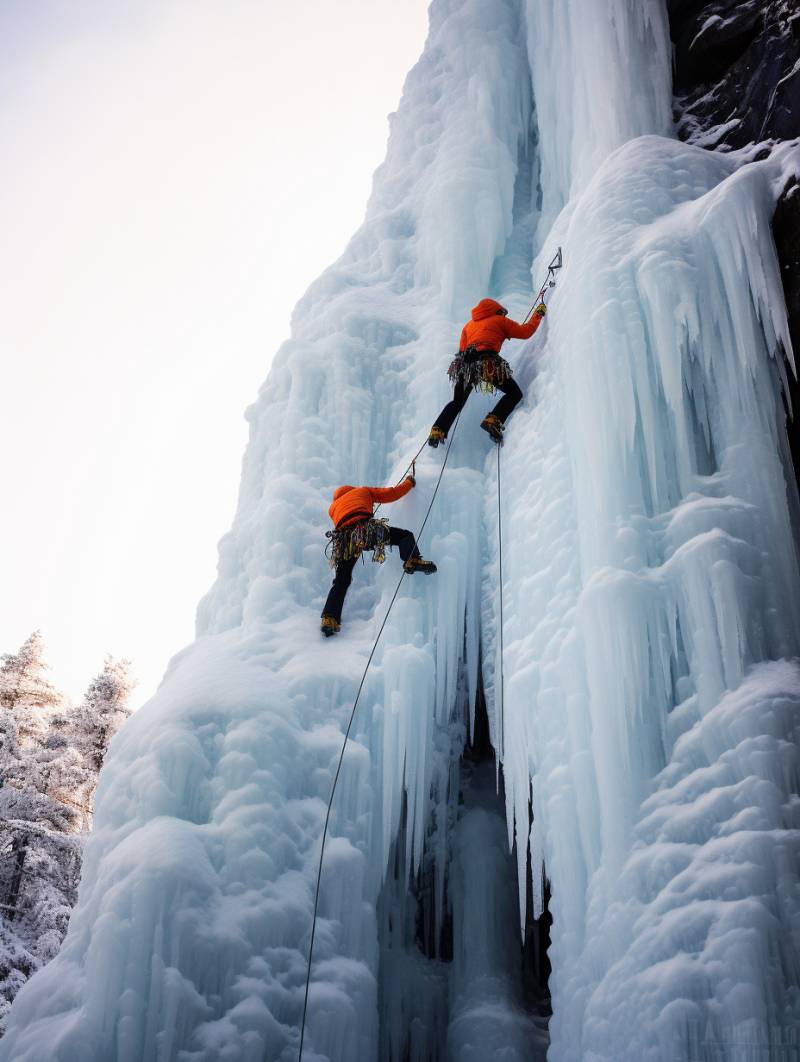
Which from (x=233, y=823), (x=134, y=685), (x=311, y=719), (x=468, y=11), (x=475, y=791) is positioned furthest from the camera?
(x=134, y=685)

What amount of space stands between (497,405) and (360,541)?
4.75 feet

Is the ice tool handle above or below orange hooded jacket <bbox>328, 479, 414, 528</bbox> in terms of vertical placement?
above

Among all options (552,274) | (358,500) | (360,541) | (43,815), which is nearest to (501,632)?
(360,541)

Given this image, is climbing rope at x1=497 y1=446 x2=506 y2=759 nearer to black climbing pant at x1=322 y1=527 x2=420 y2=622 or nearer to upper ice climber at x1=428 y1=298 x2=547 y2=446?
upper ice climber at x1=428 y1=298 x2=547 y2=446

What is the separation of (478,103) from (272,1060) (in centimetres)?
863

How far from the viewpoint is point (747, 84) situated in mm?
6078

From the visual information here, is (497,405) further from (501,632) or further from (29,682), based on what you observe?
(29,682)

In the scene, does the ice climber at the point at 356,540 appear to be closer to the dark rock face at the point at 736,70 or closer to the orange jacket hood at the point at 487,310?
the orange jacket hood at the point at 487,310

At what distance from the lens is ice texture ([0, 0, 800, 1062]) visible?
3189mm

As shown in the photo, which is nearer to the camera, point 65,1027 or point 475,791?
point 65,1027

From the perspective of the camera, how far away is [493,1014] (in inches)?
179

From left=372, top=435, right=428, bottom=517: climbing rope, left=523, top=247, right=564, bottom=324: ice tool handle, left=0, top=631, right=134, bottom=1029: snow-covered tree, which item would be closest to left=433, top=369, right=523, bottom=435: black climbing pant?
left=372, top=435, right=428, bottom=517: climbing rope

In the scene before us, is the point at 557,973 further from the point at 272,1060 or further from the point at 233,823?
the point at 233,823

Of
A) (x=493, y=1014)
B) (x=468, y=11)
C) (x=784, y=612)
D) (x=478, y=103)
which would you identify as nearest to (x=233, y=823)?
(x=493, y=1014)
